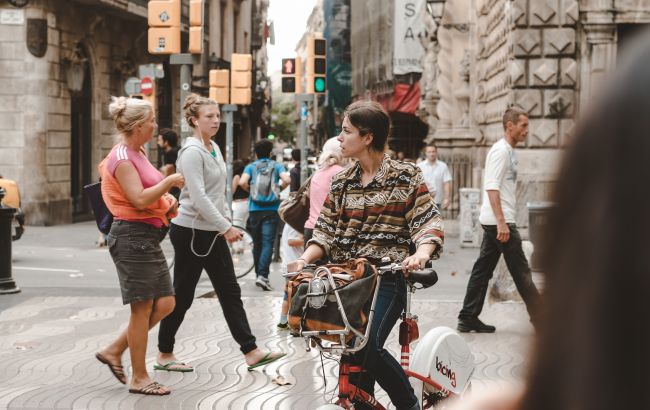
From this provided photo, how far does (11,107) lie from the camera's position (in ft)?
82.2

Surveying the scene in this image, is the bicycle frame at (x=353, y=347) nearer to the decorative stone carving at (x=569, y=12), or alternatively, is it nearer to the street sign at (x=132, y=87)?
the decorative stone carving at (x=569, y=12)

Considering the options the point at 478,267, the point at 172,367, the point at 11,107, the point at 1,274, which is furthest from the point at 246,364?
the point at 11,107

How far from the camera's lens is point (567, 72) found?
1449 centimetres

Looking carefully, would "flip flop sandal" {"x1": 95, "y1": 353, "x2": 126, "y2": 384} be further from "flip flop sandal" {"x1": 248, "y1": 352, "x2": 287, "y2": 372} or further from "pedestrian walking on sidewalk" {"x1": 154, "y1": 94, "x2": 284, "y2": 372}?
"flip flop sandal" {"x1": 248, "y1": 352, "x2": 287, "y2": 372}

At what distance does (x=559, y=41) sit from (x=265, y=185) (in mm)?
4461

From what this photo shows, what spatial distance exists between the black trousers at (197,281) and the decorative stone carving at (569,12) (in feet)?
27.6

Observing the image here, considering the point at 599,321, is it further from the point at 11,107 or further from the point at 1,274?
the point at 11,107

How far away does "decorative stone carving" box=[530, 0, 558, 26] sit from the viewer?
47.0ft

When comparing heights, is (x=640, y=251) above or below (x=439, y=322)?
above

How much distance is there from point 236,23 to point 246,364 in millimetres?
49251

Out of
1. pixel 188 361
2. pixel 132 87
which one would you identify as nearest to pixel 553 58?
pixel 188 361

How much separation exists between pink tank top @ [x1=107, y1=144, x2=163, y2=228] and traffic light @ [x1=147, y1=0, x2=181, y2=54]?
29.4 ft

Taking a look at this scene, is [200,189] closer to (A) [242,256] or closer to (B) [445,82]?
(A) [242,256]

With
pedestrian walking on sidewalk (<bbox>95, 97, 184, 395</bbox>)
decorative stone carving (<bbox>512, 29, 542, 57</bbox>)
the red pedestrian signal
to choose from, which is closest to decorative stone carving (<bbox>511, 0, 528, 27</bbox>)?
decorative stone carving (<bbox>512, 29, 542, 57</bbox>)
